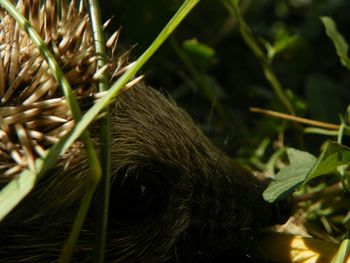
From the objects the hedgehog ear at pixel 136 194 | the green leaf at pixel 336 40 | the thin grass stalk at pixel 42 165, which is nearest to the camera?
the thin grass stalk at pixel 42 165

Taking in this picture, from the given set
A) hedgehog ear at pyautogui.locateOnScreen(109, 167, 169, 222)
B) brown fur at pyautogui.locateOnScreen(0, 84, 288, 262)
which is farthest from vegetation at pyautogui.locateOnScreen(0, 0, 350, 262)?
hedgehog ear at pyautogui.locateOnScreen(109, 167, 169, 222)

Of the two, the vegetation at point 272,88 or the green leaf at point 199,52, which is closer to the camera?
the vegetation at point 272,88

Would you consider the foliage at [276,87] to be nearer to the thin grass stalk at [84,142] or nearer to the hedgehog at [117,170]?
the hedgehog at [117,170]

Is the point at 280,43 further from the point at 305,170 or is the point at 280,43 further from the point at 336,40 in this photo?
the point at 305,170

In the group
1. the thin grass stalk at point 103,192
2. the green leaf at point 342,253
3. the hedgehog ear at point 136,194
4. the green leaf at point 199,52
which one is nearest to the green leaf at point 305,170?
the green leaf at point 342,253

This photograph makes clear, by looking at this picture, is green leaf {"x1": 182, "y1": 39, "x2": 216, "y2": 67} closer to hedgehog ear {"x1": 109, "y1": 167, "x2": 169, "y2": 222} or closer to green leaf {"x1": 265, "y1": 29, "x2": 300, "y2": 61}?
green leaf {"x1": 265, "y1": 29, "x2": 300, "y2": 61}

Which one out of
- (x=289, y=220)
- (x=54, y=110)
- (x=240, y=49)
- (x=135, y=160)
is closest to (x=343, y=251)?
(x=289, y=220)

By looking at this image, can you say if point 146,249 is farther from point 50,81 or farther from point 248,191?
point 50,81
